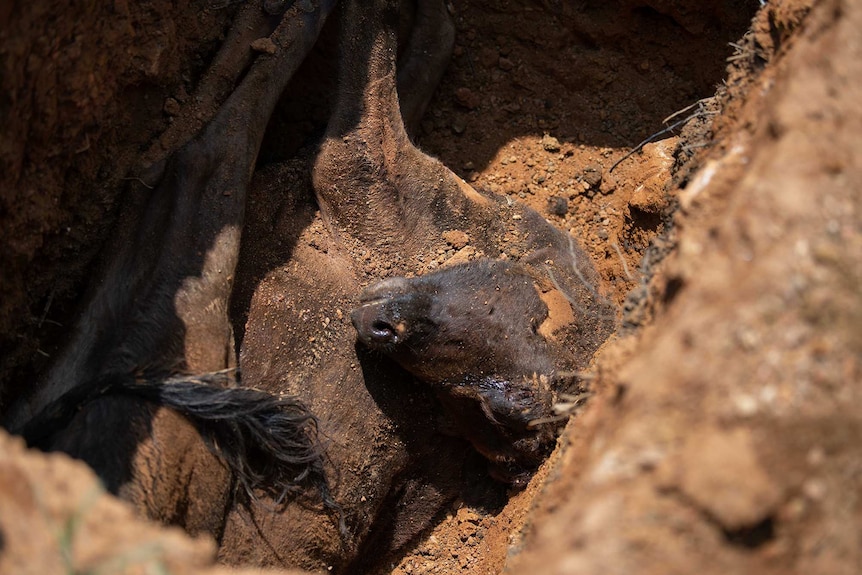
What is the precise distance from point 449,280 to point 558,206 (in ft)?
3.59

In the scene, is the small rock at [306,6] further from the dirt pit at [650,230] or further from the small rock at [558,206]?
the small rock at [558,206]

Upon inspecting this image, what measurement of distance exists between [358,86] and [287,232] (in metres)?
0.71

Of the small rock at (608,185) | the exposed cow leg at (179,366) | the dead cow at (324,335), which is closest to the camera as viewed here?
the exposed cow leg at (179,366)

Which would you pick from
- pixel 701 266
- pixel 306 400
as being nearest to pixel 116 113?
pixel 306 400

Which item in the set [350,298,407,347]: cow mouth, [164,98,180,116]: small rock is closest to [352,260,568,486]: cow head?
[350,298,407,347]: cow mouth

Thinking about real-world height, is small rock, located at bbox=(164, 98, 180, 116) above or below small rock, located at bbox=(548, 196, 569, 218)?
below

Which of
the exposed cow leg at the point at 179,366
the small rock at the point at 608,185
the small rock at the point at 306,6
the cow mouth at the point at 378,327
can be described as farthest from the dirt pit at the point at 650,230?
the cow mouth at the point at 378,327

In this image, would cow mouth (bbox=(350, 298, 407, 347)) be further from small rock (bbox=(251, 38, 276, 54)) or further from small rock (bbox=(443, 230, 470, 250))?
small rock (bbox=(251, 38, 276, 54))

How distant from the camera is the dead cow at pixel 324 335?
2367mm

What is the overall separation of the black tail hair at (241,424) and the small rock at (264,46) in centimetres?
135

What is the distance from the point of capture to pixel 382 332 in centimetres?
275

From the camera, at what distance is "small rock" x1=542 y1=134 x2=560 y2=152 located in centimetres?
385

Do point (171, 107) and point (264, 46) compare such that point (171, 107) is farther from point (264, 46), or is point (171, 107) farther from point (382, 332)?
point (382, 332)

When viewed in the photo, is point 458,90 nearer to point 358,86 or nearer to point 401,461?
point 358,86
